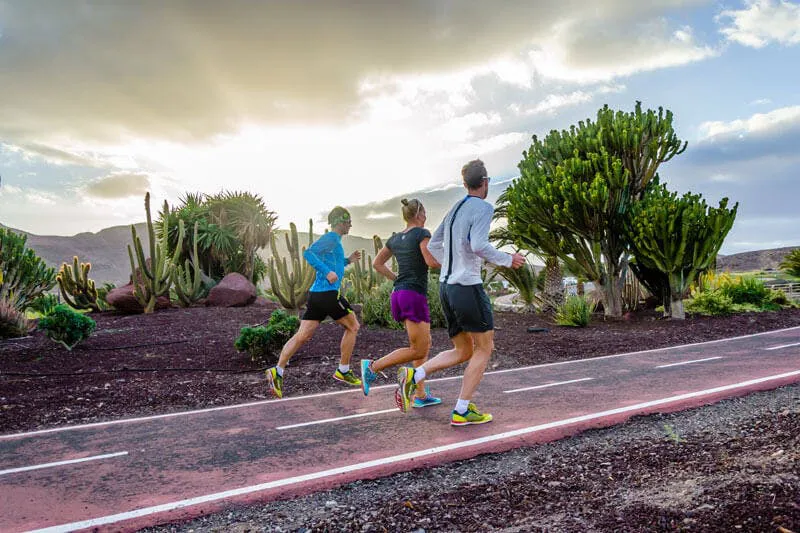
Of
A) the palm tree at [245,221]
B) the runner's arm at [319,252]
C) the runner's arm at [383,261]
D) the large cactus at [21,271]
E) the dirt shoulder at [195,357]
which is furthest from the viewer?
the palm tree at [245,221]

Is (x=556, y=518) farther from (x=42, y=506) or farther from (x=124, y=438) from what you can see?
(x=124, y=438)

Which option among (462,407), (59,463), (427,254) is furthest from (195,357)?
(462,407)

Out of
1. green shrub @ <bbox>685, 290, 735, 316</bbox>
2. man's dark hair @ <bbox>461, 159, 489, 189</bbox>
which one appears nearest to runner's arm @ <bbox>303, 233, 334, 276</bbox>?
man's dark hair @ <bbox>461, 159, 489, 189</bbox>

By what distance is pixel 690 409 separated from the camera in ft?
18.3

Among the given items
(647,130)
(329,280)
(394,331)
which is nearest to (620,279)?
(647,130)

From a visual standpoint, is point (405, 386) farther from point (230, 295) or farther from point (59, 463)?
point (230, 295)

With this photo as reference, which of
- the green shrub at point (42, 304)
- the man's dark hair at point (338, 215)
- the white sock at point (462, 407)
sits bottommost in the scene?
the white sock at point (462, 407)

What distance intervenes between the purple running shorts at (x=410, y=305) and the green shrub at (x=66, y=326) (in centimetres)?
776

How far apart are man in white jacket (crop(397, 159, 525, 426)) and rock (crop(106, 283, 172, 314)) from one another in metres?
15.9

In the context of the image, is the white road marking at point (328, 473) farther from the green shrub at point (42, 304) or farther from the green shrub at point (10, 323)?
the green shrub at point (42, 304)

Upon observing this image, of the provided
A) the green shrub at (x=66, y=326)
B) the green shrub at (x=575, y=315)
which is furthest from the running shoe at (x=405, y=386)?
the green shrub at (x=575, y=315)

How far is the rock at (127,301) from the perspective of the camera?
18547 millimetres

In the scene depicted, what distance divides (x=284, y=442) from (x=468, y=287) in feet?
6.60

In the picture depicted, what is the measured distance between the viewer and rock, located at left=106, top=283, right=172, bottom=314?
60.8 feet
